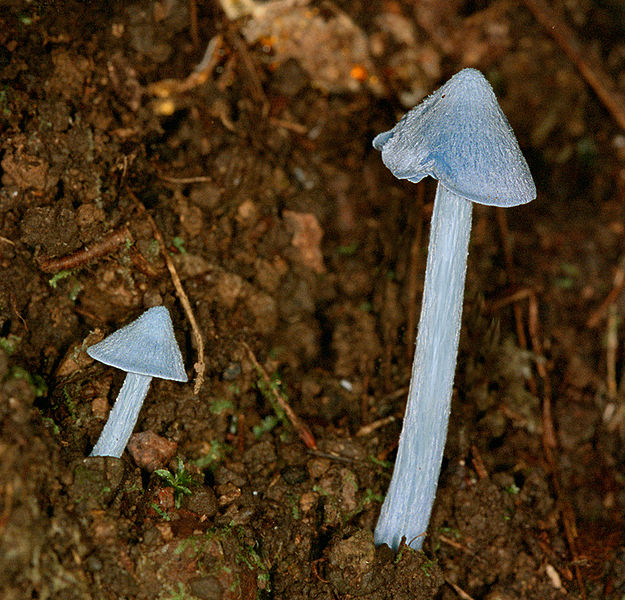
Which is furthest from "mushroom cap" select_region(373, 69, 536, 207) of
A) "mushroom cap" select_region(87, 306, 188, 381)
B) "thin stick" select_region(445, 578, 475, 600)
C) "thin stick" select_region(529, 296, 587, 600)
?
"thin stick" select_region(445, 578, 475, 600)

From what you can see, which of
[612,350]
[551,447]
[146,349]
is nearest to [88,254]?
[146,349]

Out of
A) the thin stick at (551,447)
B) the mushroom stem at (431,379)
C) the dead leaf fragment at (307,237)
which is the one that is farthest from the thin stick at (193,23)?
the thin stick at (551,447)

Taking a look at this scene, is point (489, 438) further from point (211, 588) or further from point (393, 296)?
point (211, 588)

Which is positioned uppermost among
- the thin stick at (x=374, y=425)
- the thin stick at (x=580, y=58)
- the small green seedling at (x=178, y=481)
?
the thin stick at (x=580, y=58)

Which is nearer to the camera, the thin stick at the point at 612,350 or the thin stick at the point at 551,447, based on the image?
the thin stick at the point at 551,447

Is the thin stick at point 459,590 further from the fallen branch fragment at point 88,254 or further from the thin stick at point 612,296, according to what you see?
the fallen branch fragment at point 88,254

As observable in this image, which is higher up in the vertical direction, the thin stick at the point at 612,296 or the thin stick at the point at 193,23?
the thin stick at the point at 193,23

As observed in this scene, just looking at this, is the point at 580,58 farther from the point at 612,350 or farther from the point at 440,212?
the point at 440,212
